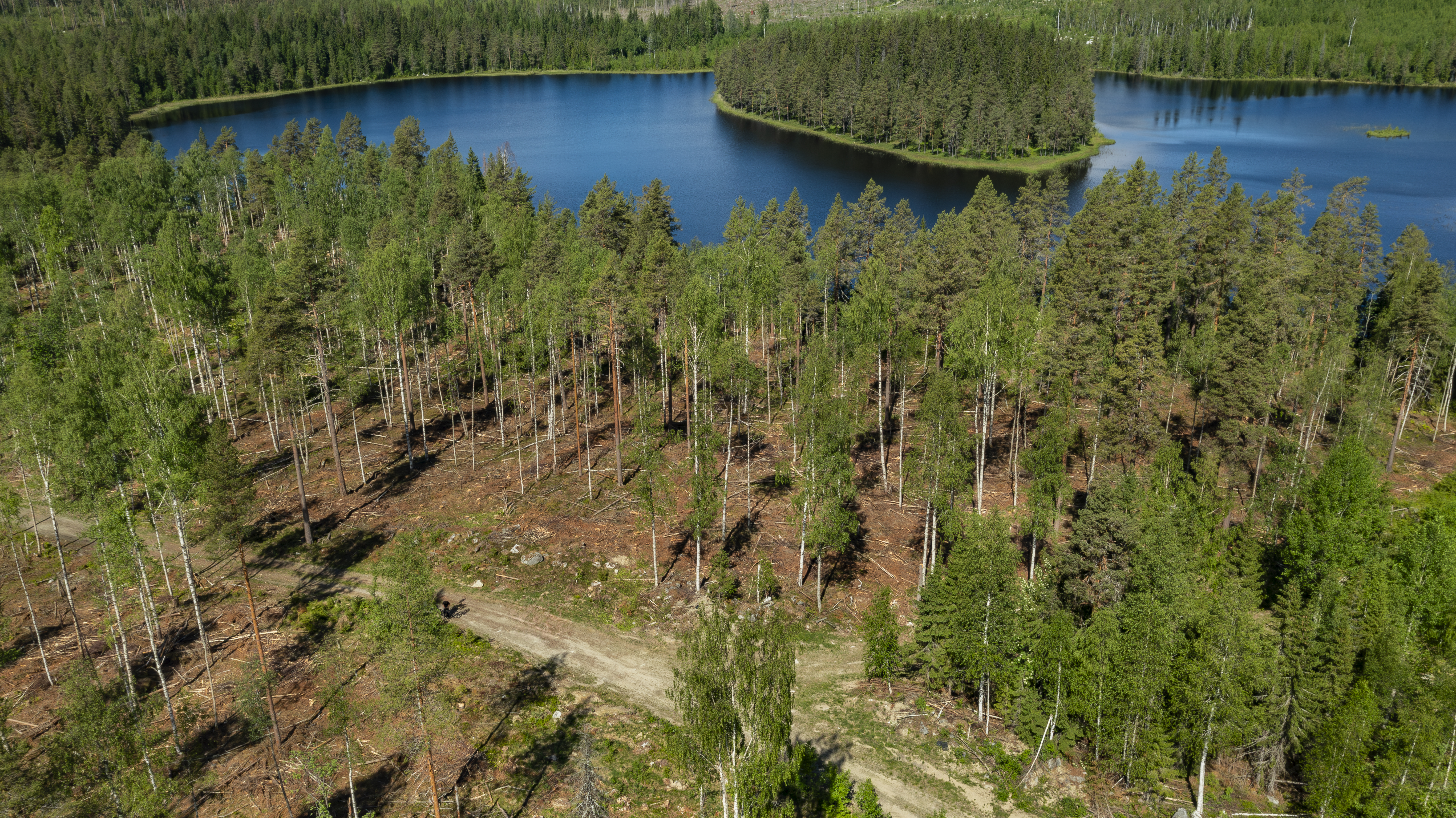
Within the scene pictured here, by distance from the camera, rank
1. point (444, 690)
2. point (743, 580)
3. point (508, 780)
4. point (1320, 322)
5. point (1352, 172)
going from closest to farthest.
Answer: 1. point (508, 780)
2. point (444, 690)
3. point (743, 580)
4. point (1320, 322)
5. point (1352, 172)

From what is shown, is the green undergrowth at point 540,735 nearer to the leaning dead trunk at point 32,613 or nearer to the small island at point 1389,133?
the leaning dead trunk at point 32,613

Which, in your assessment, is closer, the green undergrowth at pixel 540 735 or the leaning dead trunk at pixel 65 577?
the green undergrowth at pixel 540 735

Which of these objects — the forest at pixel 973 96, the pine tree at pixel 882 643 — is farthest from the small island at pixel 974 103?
the pine tree at pixel 882 643

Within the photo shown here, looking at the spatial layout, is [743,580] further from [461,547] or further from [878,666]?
[461,547]

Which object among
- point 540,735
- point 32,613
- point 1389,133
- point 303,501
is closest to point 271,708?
point 540,735

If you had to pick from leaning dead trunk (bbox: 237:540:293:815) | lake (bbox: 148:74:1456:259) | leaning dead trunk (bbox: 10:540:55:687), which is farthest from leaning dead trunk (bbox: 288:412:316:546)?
lake (bbox: 148:74:1456:259)

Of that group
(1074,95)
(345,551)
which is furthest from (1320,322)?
(1074,95)
